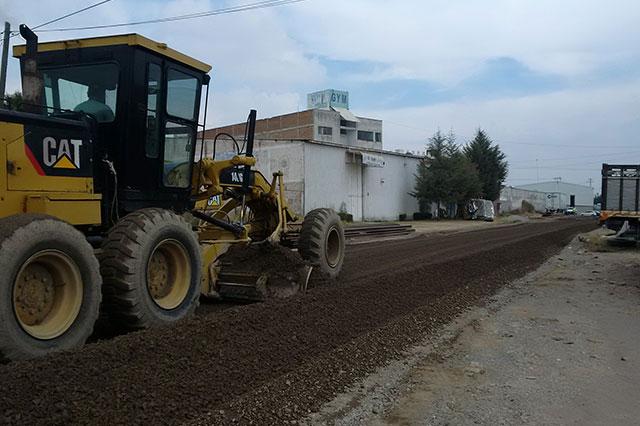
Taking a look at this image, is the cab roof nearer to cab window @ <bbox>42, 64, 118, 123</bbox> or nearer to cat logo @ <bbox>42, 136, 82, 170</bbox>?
cab window @ <bbox>42, 64, 118, 123</bbox>

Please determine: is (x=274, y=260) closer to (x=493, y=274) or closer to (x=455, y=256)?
(x=493, y=274)

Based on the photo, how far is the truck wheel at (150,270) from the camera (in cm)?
527

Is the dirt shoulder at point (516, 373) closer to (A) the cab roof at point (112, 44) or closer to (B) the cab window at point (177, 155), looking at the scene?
(B) the cab window at point (177, 155)

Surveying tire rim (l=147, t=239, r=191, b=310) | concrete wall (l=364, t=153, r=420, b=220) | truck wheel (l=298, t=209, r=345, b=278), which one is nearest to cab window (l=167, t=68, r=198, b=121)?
tire rim (l=147, t=239, r=191, b=310)

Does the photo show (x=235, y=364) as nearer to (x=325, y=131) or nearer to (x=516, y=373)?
(x=516, y=373)

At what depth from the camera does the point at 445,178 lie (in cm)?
4550

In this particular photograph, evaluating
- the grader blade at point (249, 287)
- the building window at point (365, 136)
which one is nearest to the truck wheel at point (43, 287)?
the grader blade at point (249, 287)

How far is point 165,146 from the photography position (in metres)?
6.53

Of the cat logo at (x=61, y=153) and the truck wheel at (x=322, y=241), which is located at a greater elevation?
the cat logo at (x=61, y=153)

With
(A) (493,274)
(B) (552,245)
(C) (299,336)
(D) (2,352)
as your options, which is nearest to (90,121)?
(D) (2,352)

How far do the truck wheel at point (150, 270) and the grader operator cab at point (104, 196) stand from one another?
12 millimetres

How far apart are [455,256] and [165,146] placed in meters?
9.95

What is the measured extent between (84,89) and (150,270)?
2.06m

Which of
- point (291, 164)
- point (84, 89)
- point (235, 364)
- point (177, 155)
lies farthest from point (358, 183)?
point (235, 364)
